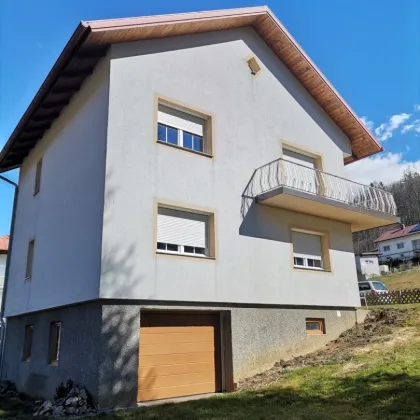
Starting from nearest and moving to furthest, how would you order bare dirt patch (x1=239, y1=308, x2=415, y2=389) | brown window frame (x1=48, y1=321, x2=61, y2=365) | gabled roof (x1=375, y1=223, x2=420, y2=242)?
bare dirt patch (x1=239, y1=308, x2=415, y2=389) → brown window frame (x1=48, y1=321, x2=61, y2=365) → gabled roof (x1=375, y1=223, x2=420, y2=242)

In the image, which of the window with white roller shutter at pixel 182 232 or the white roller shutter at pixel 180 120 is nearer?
the window with white roller shutter at pixel 182 232

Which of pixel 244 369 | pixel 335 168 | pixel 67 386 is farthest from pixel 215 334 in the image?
pixel 335 168

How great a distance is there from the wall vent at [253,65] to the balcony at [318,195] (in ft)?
11.4

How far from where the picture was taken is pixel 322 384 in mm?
9148

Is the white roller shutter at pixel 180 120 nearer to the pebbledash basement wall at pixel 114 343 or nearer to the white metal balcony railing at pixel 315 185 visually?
the white metal balcony railing at pixel 315 185

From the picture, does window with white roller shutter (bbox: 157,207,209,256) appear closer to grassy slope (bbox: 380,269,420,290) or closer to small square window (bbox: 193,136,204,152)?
small square window (bbox: 193,136,204,152)

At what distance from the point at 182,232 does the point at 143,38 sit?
5.53 metres

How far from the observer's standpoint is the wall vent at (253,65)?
1420 cm

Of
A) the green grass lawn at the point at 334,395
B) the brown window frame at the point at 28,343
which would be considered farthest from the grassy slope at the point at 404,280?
the brown window frame at the point at 28,343

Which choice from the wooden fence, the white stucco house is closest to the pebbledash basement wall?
the white stucco house

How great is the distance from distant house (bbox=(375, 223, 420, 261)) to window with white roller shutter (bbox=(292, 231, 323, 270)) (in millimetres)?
47964

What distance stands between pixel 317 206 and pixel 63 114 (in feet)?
29.8

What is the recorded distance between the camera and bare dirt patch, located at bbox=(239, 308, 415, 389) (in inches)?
425

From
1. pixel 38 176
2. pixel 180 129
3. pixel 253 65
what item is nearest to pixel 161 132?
pixel 180 129
